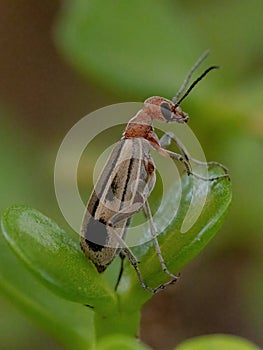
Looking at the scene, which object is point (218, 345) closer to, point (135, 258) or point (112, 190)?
point (135, 258)

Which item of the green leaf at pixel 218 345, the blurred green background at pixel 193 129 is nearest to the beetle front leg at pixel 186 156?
the green leaf at pixel 218 345

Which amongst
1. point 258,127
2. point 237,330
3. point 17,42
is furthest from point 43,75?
point 237,330

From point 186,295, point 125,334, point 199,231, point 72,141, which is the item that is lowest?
point 186,295

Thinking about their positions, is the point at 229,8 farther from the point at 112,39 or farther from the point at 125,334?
the point at 125,334

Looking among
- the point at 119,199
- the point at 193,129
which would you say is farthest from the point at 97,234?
the point at 193,129

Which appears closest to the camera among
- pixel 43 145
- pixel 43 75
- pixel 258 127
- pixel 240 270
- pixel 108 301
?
pixel 108 301

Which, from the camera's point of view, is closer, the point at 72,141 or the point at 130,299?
the point at 130,299

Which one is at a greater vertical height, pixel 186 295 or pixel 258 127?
pixel 258 127
